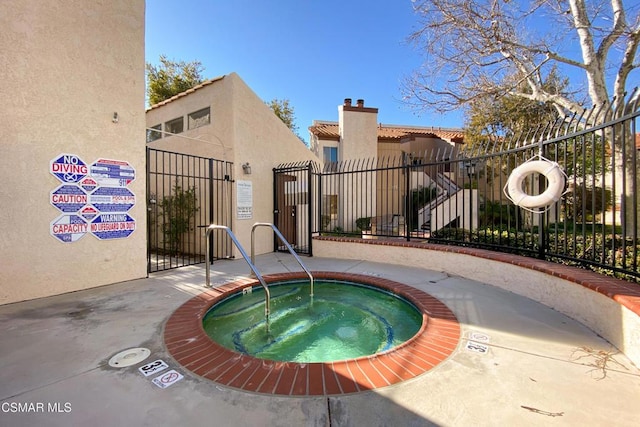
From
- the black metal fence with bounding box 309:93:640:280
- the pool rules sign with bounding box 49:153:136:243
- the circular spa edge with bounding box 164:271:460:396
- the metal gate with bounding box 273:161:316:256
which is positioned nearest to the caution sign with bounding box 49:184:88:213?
the pool rules sign with bounding box 49:153:136:243

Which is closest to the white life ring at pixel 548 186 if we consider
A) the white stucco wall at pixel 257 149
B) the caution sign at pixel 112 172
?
the white stucco wall at pixel 257 149

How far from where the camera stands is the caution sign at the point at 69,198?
420cm

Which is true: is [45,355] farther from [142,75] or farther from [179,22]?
[179,22]

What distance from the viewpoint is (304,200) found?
27.3 feet

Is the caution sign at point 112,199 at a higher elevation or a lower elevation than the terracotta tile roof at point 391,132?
lower

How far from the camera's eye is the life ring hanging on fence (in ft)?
12.4

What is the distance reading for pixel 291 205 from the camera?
8531 millimetres

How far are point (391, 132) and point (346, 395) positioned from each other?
20.1 meters

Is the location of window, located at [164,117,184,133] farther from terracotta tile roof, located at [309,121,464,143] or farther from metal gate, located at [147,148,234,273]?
terracotta tile roof, located at [309,121,464,143]

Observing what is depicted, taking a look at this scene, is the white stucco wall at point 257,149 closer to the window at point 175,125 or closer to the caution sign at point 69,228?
the window at point 175,125

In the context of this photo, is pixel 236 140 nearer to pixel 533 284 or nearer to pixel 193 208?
pixel 193 208

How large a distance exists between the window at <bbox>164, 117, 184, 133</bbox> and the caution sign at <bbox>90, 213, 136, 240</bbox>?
4.53m

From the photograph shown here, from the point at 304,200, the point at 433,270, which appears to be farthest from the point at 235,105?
the point at 433,270

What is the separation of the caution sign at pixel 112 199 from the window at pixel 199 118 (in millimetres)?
3532
